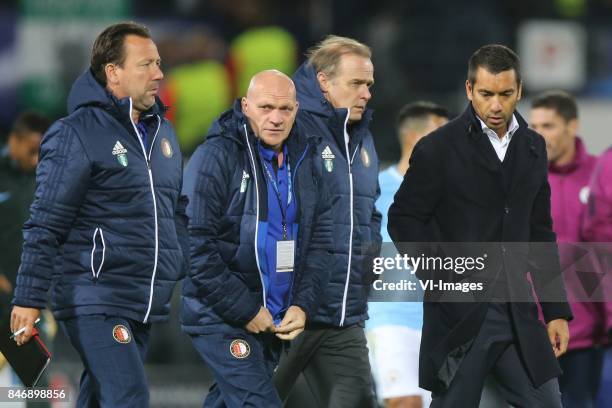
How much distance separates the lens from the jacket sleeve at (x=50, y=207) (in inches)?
237

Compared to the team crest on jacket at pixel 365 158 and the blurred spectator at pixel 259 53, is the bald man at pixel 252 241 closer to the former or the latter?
the team crest on jacket at pixel 365 158

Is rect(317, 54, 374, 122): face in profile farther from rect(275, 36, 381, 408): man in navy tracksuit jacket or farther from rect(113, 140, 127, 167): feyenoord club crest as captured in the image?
rect(113, 140, 127, 167): feyenoord club crest

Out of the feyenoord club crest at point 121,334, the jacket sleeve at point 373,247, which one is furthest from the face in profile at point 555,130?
the feyenoord club crest at point 121,334

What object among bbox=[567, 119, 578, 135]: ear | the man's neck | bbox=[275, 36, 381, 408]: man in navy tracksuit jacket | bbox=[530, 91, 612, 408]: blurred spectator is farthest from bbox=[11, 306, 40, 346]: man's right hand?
bbox=[567, 119, 578, 135]: ear

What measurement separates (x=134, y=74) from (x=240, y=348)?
1.21 metres

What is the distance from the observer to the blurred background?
1242cm

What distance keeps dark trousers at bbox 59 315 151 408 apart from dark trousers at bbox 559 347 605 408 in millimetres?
2636

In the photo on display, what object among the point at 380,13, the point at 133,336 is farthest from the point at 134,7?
the point at 133,336

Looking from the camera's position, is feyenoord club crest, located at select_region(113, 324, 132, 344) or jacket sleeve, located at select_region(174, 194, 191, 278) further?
jacket sleeve, located at select_region(174, 194, 191, 278)

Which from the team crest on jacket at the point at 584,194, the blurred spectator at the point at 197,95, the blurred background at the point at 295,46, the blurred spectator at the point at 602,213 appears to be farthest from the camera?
the blurred spectator at the point at 197,95

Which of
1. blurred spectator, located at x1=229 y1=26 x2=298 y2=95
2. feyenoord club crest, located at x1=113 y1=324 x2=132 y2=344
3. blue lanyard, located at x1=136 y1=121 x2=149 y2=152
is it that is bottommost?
feyenoord club crest, located at x1=113 y1=324 x2=132 y2=344

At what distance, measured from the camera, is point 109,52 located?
6383 millimetres

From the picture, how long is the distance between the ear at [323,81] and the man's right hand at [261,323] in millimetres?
1254

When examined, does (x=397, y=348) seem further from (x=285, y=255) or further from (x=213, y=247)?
(x=213, y=247)
